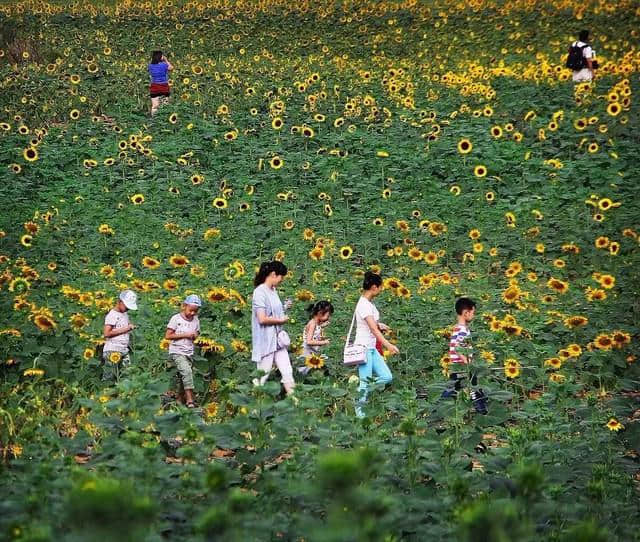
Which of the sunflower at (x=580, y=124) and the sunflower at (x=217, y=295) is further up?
the sunflower at (x=580, y=124)

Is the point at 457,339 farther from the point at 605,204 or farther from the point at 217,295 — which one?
the point at 605,204

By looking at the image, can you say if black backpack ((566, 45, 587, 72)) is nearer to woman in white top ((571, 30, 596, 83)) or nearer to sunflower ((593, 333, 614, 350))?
woman in white top ((571, 30, 596, 83))

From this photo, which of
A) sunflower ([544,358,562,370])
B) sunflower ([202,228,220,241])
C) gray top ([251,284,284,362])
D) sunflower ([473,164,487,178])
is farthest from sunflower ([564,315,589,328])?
sunflower ([473,164,487,178])

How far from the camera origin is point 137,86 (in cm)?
1853

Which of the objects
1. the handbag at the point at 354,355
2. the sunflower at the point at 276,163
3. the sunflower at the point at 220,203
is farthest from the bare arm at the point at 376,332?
the sunflower at the point at 276,163

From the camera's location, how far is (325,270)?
10695 millimetres

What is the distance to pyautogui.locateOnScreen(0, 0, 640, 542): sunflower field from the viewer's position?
4.73m

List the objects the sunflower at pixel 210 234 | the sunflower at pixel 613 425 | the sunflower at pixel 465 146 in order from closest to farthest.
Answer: the sunflower at pixel 613 425 → the sunflower at pixel 210 234 → the sunflower at pixel 465 146

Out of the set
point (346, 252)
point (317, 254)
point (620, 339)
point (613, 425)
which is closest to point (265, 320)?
point (613, 425)

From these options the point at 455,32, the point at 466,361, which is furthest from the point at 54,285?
the point at 455,32

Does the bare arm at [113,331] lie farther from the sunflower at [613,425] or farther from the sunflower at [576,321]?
the sunflower at [613,425]

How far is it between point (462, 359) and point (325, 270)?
318cm

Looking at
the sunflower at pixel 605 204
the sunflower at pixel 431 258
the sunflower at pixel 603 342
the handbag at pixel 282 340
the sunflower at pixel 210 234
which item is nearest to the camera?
the handbag at pixel 282 340

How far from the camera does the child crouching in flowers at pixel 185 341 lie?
8.27 m
